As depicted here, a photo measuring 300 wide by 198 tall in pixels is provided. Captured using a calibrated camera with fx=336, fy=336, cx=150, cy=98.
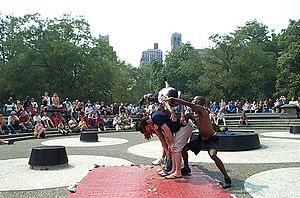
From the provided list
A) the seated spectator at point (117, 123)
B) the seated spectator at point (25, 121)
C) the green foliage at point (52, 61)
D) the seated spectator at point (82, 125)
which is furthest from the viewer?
the green foliage at point (52, 61)

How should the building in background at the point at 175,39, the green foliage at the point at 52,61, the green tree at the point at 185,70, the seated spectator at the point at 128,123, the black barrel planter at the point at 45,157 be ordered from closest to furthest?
the black barrel planter at the point at 45,157 → the seated spectator at the point at 128,123 → the green foliage at the point at 52,61 → the green tree at the point at 185,70 → the building in background at the point at 175,39

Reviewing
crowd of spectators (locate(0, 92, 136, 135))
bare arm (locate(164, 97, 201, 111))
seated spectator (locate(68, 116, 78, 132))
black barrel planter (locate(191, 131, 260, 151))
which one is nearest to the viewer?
bare arm (locate(164, 97, 201, 111))

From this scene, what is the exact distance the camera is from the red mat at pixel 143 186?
5.02m

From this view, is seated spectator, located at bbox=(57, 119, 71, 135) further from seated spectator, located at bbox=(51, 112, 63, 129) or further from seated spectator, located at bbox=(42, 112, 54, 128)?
seated spectator, located at bbox=(42, 112, 54, 128)

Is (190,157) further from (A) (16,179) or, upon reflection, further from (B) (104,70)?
(B) (104,70)

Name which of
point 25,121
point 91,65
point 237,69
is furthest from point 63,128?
point 237,69

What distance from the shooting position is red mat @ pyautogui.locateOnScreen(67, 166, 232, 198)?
5020 millimetres

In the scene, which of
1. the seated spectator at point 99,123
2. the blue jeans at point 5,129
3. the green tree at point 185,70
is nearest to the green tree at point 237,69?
the green tree at point 185,70

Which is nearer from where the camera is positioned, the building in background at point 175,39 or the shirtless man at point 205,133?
the shirtless man at point 205,133

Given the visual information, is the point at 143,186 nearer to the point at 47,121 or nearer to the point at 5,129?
the point at 5,129

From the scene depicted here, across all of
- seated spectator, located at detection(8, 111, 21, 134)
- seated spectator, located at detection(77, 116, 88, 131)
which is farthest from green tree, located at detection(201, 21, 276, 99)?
seated spectator, located at detection(8, 111, 21, 134)

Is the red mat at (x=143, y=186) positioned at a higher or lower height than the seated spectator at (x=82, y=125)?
lower

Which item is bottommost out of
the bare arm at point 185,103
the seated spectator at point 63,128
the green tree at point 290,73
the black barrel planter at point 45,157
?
the black barrel planter at point 45,157

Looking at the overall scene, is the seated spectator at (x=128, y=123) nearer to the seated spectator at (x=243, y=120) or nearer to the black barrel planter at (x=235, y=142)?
the seated spectator at (x=243, y=120)
